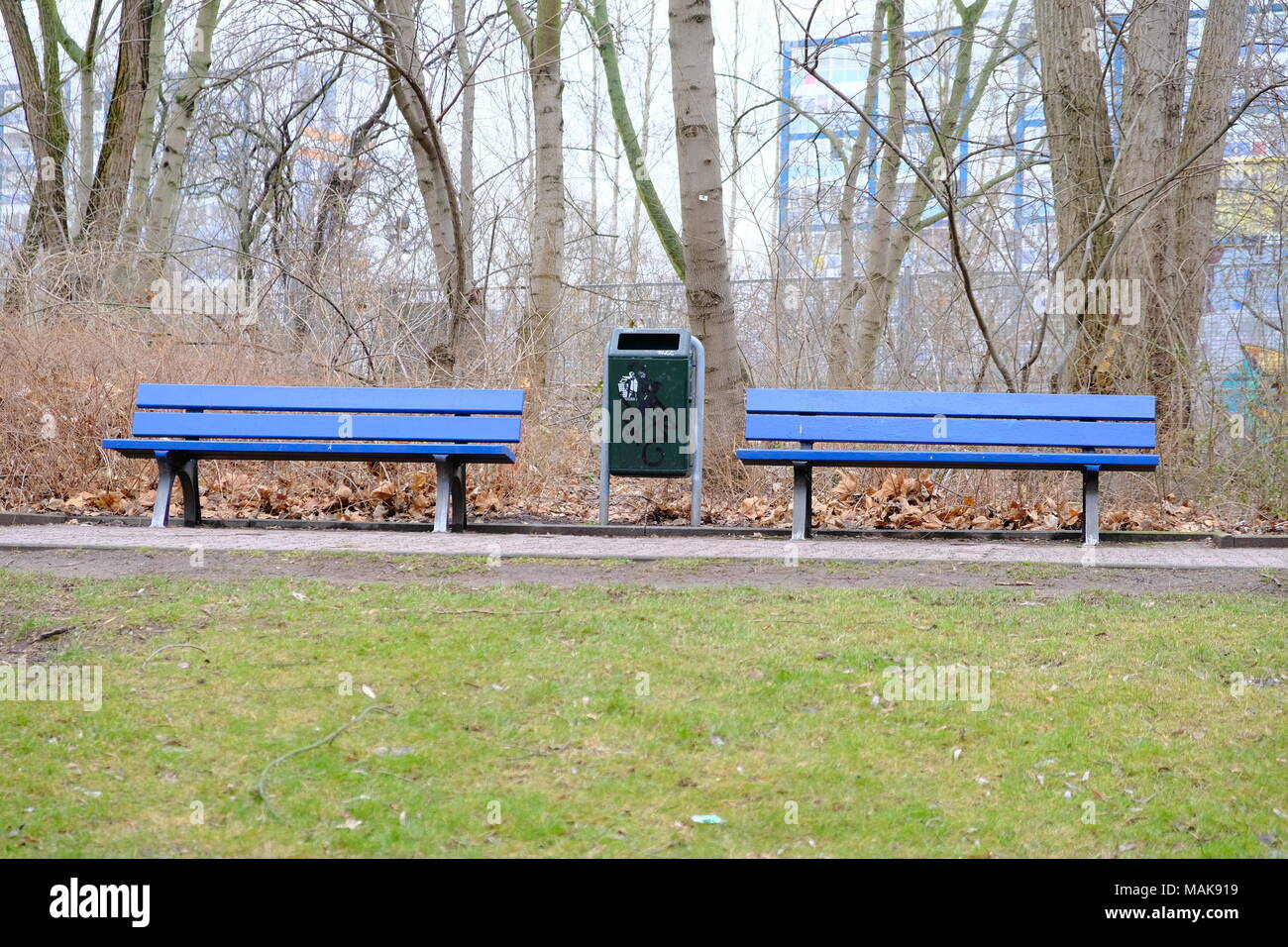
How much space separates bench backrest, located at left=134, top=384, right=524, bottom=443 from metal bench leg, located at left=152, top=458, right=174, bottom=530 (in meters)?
0.22

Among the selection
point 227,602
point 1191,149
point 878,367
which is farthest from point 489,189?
point 227,602

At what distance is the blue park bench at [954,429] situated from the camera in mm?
8812

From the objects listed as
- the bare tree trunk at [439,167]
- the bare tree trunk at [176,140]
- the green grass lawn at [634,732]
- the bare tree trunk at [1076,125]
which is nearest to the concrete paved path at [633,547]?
the green grass lawn at [634,732]

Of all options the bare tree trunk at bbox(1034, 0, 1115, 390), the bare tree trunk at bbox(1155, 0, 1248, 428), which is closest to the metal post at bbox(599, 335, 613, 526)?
the bare tree trunk at bbox(1034, 0, 1115, 390)

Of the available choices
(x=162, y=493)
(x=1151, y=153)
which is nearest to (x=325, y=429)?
(x=162, y=493)

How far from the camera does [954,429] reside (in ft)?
30.1

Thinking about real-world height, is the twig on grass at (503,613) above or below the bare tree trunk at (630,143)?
below

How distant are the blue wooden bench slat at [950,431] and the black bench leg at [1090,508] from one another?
264mm

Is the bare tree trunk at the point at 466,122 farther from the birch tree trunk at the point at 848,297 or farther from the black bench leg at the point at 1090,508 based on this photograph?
the black bench leg at the point at 1090,508

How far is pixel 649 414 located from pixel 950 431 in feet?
7.03

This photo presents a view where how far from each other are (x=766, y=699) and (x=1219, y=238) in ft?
33.5

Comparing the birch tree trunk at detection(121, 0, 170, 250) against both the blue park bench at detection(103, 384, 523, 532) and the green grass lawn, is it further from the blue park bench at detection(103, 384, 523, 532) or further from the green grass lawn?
the green grass lawn

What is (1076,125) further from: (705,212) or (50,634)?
(50,634)

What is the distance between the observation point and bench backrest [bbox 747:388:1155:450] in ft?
29.5
